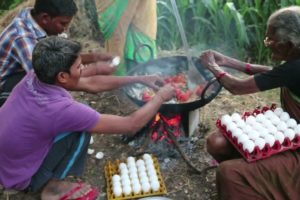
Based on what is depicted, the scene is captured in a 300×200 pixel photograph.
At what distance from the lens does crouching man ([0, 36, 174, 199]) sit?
2.64 meters

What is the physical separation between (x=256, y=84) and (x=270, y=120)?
0.98 ft

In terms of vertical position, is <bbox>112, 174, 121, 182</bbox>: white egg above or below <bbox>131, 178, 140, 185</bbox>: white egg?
below

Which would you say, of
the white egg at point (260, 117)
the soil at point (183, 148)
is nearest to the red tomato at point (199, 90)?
the soil at point (183, 148)

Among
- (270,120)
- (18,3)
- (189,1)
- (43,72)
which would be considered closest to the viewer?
(43,72)

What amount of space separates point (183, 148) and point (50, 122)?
57.0 inches

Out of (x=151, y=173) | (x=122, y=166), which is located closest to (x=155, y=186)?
(x=151, y=173)

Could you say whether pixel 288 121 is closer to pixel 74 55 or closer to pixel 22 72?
pixel 74 55

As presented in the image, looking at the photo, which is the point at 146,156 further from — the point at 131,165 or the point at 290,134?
the point at 290,134

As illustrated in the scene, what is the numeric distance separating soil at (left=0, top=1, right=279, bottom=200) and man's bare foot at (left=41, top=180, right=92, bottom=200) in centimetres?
22

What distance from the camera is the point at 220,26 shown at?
5.50m

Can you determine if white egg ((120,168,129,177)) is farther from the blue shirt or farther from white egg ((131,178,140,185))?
the blue shirt

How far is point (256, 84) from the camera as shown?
2.94 m

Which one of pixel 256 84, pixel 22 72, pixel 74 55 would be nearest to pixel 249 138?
pixel 256 84

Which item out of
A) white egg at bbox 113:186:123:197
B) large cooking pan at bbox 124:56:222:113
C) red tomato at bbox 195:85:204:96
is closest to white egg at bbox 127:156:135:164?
white egg at bbox 113:186:123:197
